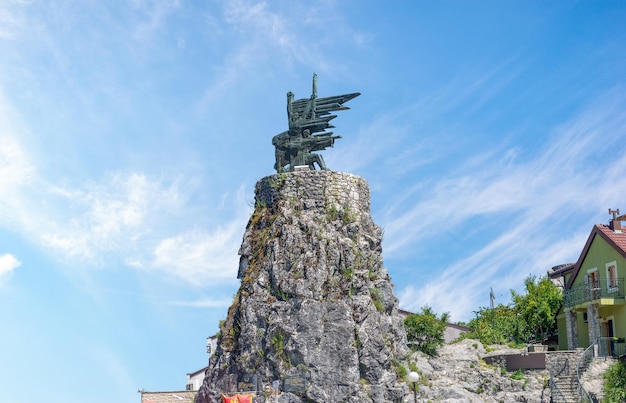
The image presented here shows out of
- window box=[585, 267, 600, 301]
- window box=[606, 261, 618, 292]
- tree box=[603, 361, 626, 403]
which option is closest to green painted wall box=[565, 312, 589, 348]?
window box=[585, 267, 600, 301]

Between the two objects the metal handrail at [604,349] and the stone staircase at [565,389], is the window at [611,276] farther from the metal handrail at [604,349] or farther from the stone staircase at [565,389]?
the stone staircase at [565,389]

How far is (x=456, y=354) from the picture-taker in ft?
155

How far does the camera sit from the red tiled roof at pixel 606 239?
4555 cm

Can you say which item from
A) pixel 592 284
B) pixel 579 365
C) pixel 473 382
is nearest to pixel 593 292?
pixel 592 284

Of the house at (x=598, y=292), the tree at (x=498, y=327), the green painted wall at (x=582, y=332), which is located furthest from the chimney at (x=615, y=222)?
the tree at (x=498, y=327)

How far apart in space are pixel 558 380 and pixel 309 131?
1700 cm

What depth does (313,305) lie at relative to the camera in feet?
131

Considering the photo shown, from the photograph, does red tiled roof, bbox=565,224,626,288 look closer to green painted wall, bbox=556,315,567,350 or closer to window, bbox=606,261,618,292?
window, bbox=606,261,618,292

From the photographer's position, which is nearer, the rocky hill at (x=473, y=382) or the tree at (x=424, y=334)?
the rocky hill at (x=473, y=382)

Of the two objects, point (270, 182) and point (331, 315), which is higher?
point (270, 182)

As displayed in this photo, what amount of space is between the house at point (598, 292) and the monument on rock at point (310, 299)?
35.6 feet

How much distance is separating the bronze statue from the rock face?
1.39m

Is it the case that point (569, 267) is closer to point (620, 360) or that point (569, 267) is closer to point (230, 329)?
point (620, 360)

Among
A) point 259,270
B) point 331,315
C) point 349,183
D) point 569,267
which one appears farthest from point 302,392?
point 569,267
